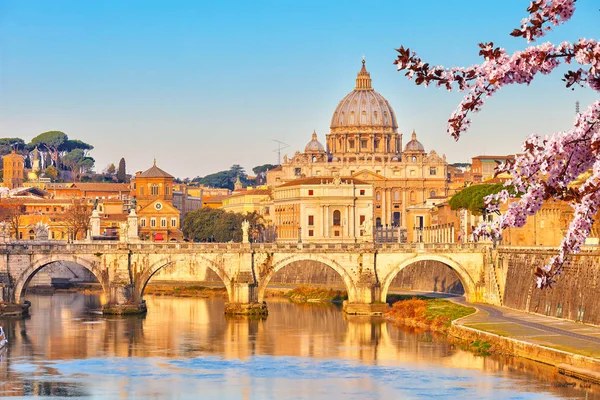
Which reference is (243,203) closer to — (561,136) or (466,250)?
(466,250)

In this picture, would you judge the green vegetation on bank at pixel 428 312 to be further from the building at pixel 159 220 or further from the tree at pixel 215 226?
the building at pixel 159 220

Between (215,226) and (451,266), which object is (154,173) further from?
(451,266)

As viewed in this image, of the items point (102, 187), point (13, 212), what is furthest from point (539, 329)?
point (102, 187)

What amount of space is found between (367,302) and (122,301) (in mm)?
12933

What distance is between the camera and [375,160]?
18500cm

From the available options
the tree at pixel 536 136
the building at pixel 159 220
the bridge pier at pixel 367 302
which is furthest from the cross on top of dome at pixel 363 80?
the tree at pixel 536 136

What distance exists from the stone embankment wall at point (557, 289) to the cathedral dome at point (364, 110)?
Result: 129264mm

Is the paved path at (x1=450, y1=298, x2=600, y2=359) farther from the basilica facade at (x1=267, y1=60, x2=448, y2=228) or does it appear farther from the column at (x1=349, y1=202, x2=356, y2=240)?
the basilica facade at (x1=267, y1=60, x2=448, y2=228)

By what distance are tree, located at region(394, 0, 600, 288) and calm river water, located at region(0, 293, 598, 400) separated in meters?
25.3

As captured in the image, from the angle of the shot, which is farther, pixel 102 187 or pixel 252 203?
pixel 102 187

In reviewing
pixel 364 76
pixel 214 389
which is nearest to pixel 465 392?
pixel 214 389

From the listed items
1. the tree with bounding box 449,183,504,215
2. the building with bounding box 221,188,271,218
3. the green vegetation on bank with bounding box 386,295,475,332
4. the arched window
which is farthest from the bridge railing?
the building with bounding box 221,188,271,218

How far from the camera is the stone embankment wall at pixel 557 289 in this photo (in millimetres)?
49250

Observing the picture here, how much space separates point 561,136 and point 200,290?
75654 mm
